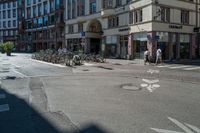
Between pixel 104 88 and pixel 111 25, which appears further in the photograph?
pixel 111 25

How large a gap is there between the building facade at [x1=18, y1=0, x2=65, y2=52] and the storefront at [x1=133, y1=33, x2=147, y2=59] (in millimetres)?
28590

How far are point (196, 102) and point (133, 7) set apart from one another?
94.5ft

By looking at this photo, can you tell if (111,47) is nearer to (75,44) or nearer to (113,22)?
(113,22)

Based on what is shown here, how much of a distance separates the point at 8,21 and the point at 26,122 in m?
96.6

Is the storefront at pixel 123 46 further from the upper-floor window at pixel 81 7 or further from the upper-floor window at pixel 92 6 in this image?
the upper-floor window at pixel 81 7

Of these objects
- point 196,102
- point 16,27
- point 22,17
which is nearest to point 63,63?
point 196,102

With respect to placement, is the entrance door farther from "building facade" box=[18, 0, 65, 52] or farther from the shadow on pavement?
the shadow on pavement

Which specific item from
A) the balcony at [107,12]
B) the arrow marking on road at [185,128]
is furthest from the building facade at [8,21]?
the arrow marking on road at [185,128]

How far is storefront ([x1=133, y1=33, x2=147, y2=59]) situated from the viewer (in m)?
35.4

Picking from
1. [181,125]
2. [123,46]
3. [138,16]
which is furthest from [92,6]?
[181,125]

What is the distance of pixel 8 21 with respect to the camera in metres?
97.3

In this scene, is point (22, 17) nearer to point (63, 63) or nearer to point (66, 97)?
point (63, 63)

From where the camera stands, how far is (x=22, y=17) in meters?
86.6

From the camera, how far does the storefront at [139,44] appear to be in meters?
35.4
